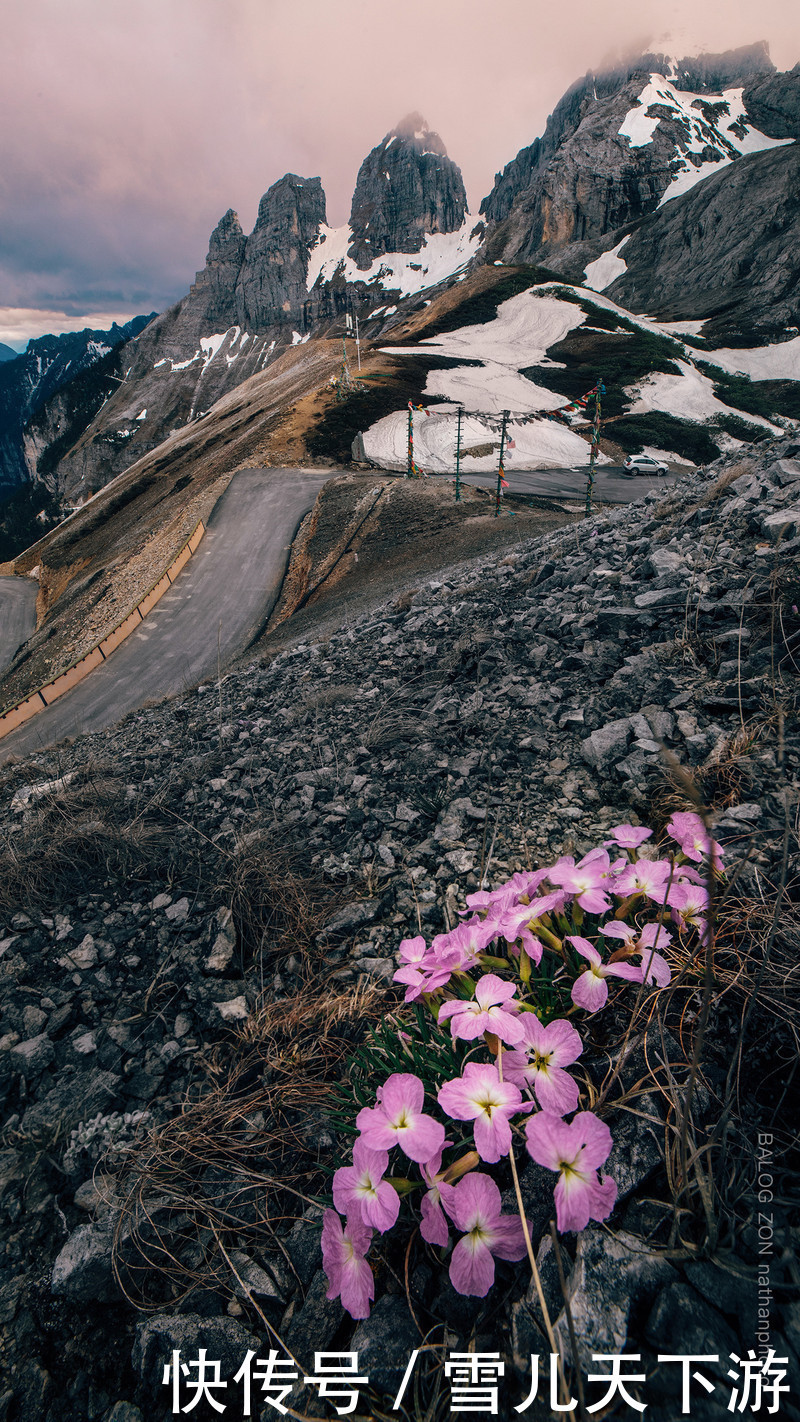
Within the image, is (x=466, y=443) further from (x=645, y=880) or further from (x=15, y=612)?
(x=645, y=880)

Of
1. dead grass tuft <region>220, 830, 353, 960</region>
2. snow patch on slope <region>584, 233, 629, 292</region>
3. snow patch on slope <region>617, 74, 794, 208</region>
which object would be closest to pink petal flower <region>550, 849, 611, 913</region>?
dead grass tuft <region>220, 830, 353, 960</region>

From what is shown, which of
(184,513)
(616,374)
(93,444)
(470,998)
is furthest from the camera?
(93,444)

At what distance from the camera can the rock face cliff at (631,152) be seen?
10088 cm

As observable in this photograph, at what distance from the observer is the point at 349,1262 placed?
1.17 meters

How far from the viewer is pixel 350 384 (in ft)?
133

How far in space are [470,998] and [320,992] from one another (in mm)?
1012

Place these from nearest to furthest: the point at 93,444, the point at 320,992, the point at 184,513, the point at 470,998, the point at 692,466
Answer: the point at 470,998, the point at 320,992, the point at 184,513, the point at 692,466, the point at 93,444

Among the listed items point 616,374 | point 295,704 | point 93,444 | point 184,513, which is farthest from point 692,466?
point 93,444

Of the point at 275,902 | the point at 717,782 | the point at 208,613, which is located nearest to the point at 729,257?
the point at 208,613

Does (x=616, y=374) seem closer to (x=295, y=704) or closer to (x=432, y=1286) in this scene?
(x=295, y=704)

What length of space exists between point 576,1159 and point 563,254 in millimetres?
131709

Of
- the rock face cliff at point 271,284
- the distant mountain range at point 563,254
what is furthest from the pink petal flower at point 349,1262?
the rock face cliff at point 271,284

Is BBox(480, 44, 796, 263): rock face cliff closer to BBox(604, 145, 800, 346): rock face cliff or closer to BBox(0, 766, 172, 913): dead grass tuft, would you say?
BBox(604, 145, 800, 346): rock face cliff

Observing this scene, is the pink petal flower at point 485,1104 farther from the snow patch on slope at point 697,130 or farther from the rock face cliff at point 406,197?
the rock face cliff at point 406,197
